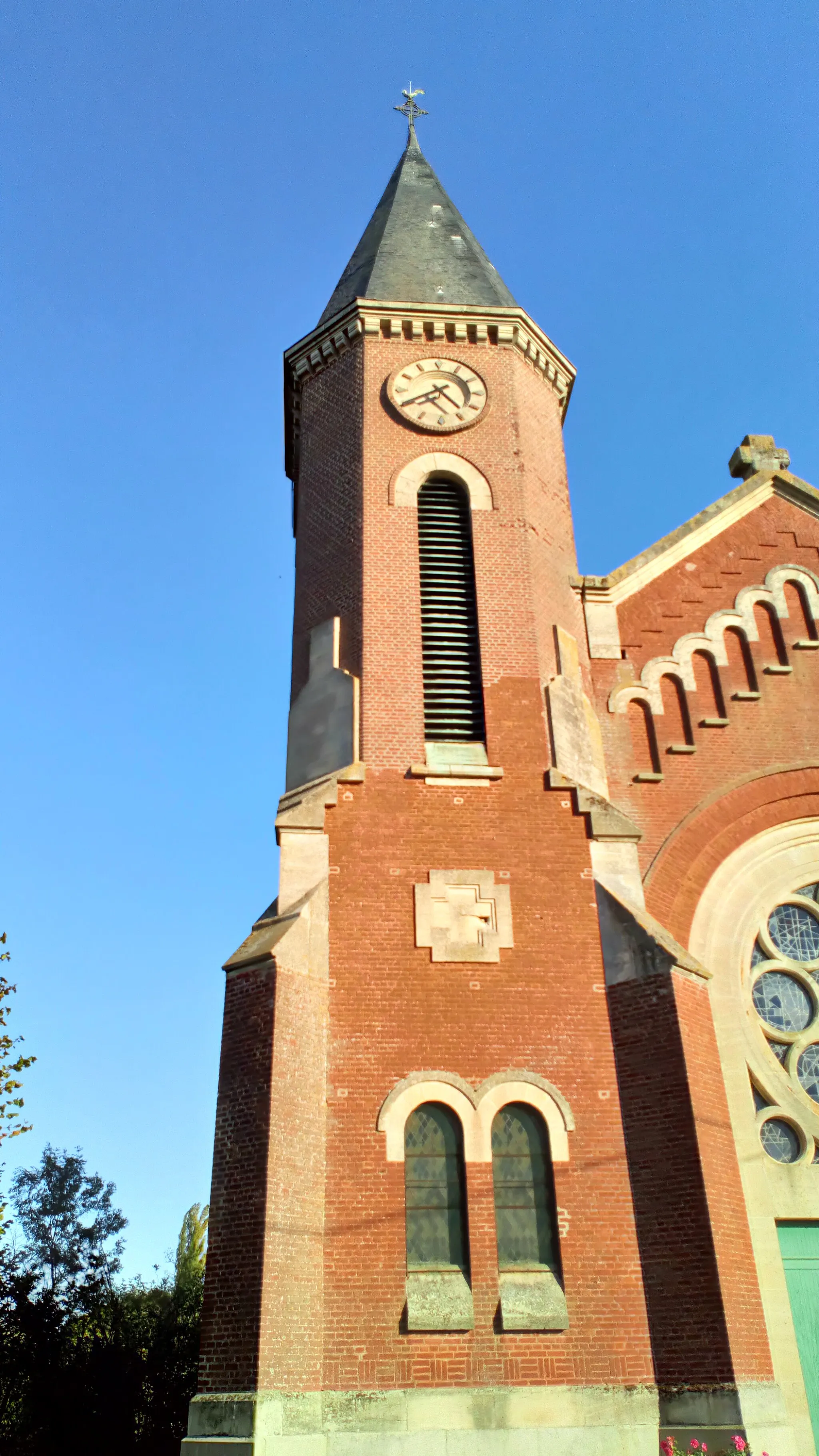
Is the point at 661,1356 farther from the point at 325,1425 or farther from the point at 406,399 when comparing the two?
the point at 406,399

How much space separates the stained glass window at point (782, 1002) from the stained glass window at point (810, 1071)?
0.26 metres

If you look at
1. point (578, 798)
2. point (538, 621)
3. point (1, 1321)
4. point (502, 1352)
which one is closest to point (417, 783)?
point (578, 798)

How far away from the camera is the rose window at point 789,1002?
12.9 m

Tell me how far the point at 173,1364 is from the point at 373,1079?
977 centimetres

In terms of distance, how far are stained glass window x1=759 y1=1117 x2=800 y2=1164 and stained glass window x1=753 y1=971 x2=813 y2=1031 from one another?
1.07 metres

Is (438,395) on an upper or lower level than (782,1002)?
upper

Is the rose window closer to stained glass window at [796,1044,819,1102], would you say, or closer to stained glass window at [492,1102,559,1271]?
stained glass window at [796,1044,819,1102]

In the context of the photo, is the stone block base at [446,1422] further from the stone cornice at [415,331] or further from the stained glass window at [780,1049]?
the stone cornice at [415,331]

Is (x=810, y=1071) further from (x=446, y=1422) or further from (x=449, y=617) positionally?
(x=449, y=617)

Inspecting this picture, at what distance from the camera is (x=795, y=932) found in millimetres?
14211

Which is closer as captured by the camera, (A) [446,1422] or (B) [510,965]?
(A) [446,1422]

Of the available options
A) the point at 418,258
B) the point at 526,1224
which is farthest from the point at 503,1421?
the point at 418,258

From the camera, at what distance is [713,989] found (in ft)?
43.9

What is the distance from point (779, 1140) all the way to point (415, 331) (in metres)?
11.6
